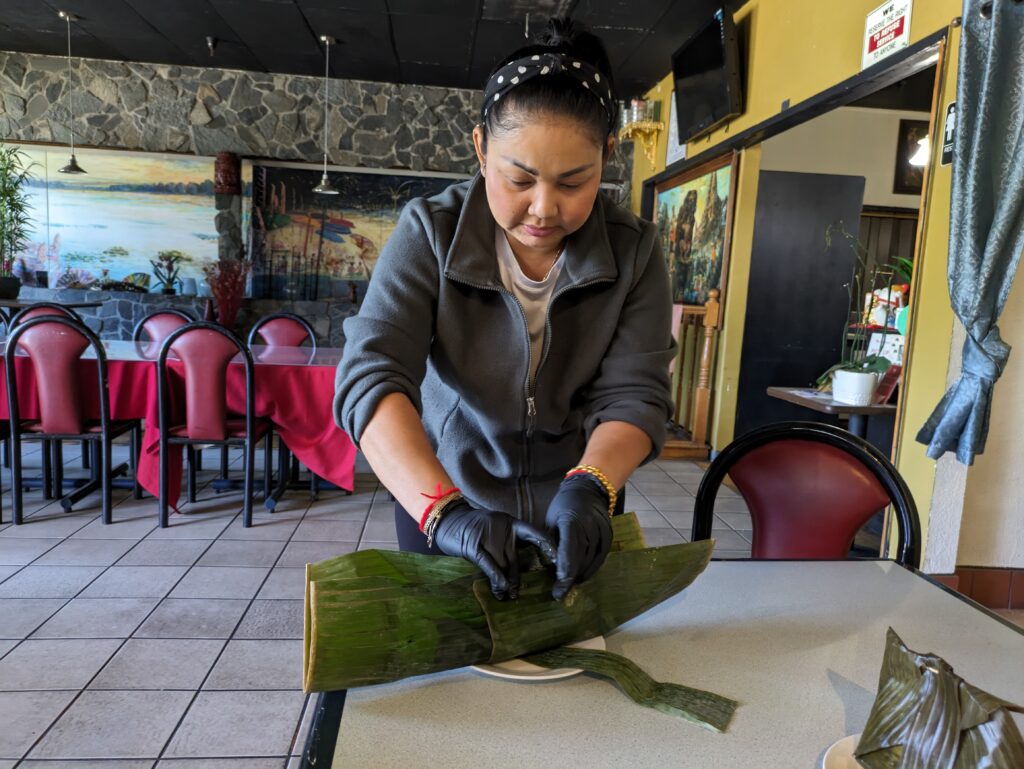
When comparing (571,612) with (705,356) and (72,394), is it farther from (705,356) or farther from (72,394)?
(705,356)

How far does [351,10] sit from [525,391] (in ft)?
15.6

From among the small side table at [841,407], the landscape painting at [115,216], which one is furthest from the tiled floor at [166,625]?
the landscape painting at [115,216]

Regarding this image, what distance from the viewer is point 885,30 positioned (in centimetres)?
295

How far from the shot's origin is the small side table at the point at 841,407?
2889 millimetres

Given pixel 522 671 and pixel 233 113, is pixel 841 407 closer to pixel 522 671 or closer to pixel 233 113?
pixel 522 671

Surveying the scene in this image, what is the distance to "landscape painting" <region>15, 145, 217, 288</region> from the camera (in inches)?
256

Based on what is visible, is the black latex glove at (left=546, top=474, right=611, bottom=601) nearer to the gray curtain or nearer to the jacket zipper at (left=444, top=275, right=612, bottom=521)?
the jacket zipper at (left=444, top=275, right=612, bottom=521)

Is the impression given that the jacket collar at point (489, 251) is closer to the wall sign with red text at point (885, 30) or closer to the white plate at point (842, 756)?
the white plate at point (842, 756)

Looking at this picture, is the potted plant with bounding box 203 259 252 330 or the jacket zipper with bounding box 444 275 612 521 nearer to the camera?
the jacket zipper with bounding box 444 275 612 521

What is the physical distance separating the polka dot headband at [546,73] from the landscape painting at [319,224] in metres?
5.92

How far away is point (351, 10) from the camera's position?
491 cm

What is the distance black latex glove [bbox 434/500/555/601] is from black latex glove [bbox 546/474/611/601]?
0.02 m

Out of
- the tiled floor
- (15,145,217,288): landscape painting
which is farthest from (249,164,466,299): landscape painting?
the tiled floor

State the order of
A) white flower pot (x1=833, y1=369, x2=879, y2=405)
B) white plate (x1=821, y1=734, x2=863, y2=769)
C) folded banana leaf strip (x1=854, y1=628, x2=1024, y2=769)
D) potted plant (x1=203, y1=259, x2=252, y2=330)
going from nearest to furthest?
1. folded banana leaf strip (x1=854, y1=628, x2=1024, y2=769)
2. white plate (x1=821, y1=734, x2=863, y2=769)
3. white flower pot (x1=833, y1=369, x2=879, y2=405)
4. potted plant (x1=203, y1=259, x2=252, y2=330)
